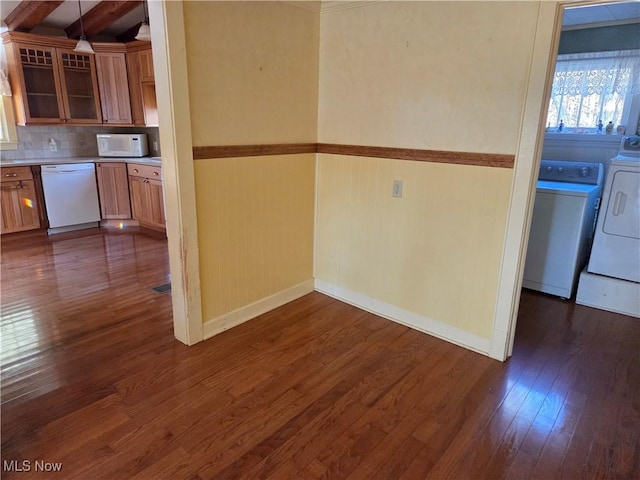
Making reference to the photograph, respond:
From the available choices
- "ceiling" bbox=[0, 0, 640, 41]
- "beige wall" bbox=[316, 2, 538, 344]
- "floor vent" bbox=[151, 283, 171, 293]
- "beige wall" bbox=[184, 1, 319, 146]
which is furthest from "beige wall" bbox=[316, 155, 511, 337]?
"floor vent" bbox=[151, 283, 171, 293]

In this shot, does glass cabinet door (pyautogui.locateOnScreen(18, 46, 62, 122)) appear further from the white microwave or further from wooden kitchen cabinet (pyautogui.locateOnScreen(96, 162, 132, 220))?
wooden kitchen cabinet (pyautogui.locateOnScreen(96, 162, 132, 220))

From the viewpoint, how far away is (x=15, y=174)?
462 centimetres

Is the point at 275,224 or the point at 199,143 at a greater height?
the point at 199,143

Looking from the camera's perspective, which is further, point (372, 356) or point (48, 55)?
point (48, 55)

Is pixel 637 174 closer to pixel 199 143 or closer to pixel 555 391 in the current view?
pixel 555 391

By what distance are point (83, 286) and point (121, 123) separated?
2.76 m

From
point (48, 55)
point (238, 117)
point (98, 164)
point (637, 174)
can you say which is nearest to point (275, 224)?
point (238, 117)

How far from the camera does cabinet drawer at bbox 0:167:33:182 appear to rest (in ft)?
14.9

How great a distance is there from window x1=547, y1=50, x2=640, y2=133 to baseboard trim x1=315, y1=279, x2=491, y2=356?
2733mm

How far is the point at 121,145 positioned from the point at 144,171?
26.5 inches

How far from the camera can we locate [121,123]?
5336 millimetres

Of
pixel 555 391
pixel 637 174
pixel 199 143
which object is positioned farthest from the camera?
pixel 637 174
